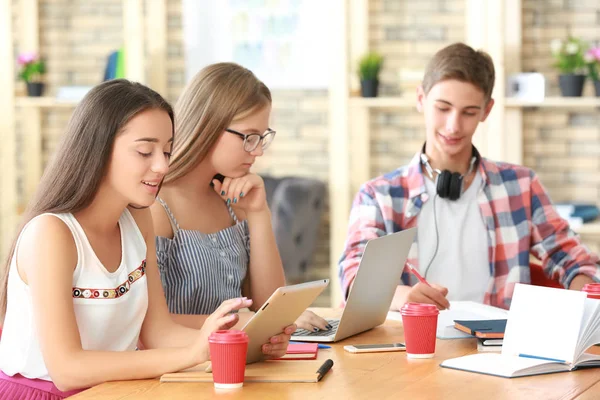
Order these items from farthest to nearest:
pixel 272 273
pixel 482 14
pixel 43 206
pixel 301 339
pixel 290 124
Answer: pixel 290 124 → pixel 482 14 → pixel 272 273 → pixel 301 339 → pixel 43 206

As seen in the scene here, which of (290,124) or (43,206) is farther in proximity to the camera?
(290,124)

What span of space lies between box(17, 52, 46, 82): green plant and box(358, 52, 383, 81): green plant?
1940 mm

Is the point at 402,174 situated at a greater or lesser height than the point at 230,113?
lesser

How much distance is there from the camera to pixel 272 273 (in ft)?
8.39

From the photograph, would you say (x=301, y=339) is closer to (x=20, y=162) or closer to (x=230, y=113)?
(x=230, y=113)

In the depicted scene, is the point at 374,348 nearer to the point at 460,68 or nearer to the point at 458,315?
the point at 458,315

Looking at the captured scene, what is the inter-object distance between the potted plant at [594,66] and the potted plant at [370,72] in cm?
110

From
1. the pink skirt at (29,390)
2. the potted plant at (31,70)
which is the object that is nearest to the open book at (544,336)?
the pink skirt at (29,390)

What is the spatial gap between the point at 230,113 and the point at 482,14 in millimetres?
2717

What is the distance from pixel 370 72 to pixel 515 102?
80 cm

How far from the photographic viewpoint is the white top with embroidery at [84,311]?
1885 millimetres

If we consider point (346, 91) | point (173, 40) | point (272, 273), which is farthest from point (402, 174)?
point (173, 40)

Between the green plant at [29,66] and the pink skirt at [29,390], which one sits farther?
the green plant at [29,66]

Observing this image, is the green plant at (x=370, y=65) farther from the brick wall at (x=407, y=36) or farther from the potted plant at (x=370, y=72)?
the brick wall at (x=407, y=36)
